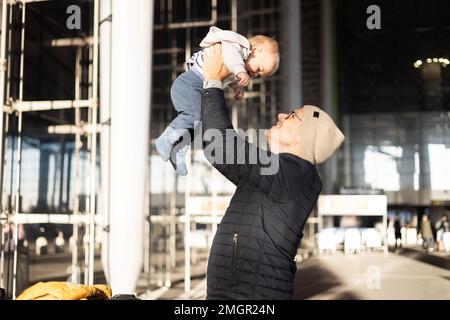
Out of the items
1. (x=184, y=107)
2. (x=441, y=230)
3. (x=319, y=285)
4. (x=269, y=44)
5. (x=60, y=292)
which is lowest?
(x=319, y=285)

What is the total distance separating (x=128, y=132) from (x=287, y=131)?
3633mm

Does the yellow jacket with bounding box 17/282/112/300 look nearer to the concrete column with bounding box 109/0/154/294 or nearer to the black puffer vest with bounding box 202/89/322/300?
the black puffer vest with bounding box 202/89/322/300

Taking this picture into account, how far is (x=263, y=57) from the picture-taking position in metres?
2.04

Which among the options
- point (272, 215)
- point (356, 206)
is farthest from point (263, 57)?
point (356, 206)

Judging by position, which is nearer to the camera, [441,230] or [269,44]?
[269,44]

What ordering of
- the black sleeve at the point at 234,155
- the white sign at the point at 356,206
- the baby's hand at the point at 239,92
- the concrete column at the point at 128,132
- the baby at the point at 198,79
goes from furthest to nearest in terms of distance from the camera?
the white sign at the point at 356,206, the concrete column at the point at 128,132, the baby's hand at the point at 239,92, the baby at the point at 198,79, the black sleeve at the point at 234,155

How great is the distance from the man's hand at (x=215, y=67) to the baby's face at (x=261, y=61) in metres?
0.20

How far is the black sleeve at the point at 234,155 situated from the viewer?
1.68 metres

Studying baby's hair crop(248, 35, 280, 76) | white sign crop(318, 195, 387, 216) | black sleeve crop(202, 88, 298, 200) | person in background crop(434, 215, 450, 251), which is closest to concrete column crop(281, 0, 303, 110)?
white sign crop(318, 195, 387, 216)

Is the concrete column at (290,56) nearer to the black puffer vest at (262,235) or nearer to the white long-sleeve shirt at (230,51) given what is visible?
the white long-sleeve shirt at (230,51)

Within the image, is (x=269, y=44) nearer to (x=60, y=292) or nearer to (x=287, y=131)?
(x=287, y=131)

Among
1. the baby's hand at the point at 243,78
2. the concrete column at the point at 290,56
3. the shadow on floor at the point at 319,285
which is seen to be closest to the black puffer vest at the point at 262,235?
the baby's hand at the point at 243,78

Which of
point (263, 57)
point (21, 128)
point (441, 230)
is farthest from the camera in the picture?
point (441, 230)

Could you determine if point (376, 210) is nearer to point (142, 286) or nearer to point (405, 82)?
point (142, 286)
